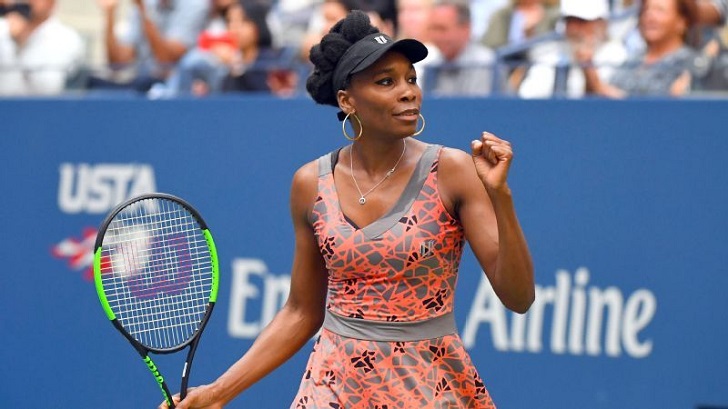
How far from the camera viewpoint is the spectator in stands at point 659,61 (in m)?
6.07

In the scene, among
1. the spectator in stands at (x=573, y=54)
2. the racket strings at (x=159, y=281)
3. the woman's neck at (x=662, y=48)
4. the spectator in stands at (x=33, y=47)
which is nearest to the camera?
the racket strings at (x=159, y=281)

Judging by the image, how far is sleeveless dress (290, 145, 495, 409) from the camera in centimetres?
372

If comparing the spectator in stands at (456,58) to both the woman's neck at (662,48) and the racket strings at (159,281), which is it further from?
the racket strings at (159,281)

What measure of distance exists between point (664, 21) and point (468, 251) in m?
1.36

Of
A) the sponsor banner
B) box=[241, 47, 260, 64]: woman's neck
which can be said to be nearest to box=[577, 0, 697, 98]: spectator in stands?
the sponsor banner

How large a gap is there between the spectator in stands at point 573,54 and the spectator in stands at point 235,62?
1.33m

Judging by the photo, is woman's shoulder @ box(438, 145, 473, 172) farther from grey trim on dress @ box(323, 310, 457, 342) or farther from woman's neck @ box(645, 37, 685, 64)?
woman's neck @ box(645, 37, 685, 64)

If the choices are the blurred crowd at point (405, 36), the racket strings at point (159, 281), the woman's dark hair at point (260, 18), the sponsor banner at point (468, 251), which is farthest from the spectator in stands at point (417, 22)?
the racket strings at point (159, 281)

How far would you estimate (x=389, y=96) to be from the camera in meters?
3.77

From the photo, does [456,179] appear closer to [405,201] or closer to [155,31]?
[405,201]

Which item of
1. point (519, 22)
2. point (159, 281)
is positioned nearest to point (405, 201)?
point (159, 281)

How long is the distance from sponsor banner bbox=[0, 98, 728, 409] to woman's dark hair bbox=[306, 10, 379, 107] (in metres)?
2.43

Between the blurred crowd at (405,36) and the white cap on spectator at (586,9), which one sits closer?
the blurred crowd at (405,36)

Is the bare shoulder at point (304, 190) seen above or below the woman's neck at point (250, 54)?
below
